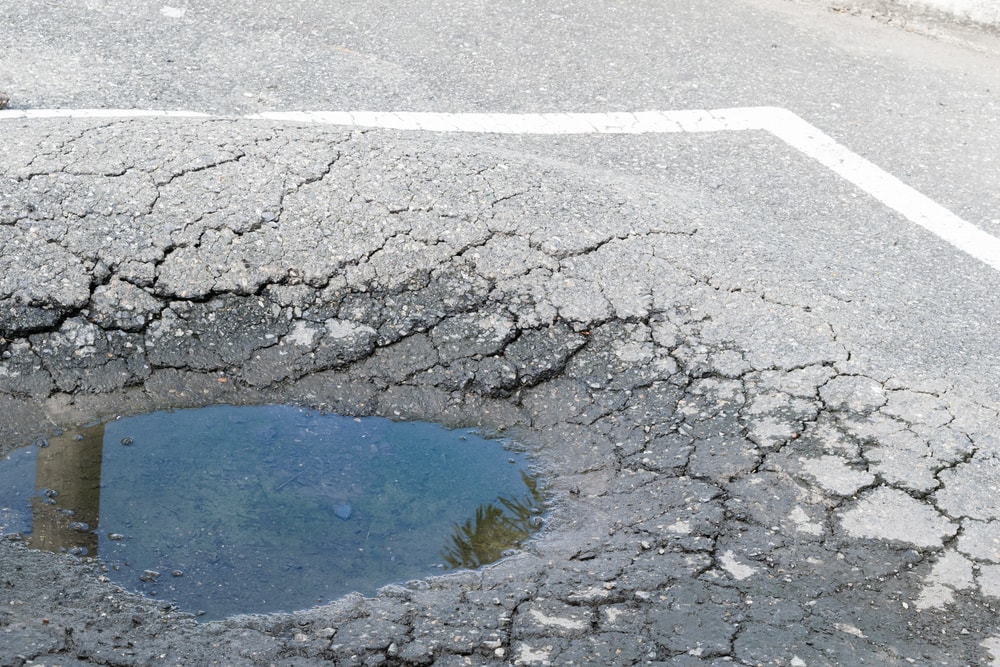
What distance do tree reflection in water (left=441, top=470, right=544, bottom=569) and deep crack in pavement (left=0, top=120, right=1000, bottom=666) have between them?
0.28ft

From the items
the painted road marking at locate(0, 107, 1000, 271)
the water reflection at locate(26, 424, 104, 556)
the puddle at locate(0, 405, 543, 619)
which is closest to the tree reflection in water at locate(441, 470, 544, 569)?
the puddle at locate(0, 405, 543, 619)

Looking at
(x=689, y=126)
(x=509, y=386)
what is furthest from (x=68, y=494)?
(x=689, y=126)

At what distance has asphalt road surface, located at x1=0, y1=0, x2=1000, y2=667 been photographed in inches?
110

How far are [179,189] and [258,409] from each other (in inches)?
43.6

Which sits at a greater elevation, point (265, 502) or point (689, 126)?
point (689, 126)

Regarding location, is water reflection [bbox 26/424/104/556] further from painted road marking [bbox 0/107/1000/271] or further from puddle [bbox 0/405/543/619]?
painted road marking [bbox 0/107/1000/271]

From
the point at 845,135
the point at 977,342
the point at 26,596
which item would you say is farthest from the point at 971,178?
the point at 26,596

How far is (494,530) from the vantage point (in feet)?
10.8

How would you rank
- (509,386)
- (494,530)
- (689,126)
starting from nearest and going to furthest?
(494,530), (509,386), (689,126)

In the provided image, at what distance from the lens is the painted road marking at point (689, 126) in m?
4.81

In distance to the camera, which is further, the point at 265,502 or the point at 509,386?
the point at 509,386

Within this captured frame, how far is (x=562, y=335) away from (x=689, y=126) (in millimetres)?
2277

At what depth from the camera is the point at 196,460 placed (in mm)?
3471

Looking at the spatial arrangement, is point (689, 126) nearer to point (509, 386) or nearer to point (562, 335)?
point (562, 335)
